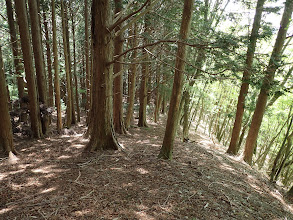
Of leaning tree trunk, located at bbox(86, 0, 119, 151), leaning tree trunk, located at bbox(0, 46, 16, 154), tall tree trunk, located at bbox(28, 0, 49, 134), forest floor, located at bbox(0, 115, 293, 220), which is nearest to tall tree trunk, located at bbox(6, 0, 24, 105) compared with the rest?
tall tree trunk, located at bbox(28, 0, 49, 134)

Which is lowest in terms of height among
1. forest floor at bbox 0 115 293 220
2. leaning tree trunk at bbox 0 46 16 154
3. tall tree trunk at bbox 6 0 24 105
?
forest floor at bbox 0 115 293 220

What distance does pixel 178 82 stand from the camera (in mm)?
5137

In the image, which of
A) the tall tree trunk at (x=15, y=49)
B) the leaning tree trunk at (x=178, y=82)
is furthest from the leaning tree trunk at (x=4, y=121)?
the leaning tree trunk at (x=178, y=82)

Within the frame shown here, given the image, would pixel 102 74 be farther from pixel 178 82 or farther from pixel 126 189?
pixel 126 189

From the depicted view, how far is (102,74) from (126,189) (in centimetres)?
332

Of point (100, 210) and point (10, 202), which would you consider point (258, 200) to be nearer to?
point (100, 210)

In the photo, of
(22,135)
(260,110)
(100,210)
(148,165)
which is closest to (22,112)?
(22,135)

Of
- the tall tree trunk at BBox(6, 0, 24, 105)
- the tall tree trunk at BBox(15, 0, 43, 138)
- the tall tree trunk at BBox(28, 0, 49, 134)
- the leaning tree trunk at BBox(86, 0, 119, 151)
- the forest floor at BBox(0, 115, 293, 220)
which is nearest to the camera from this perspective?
the forest floor at BBox(0, 115, 293, 220)

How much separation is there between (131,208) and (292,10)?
28.6 ft

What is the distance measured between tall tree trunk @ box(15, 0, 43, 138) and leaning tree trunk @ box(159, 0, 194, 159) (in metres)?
5.63

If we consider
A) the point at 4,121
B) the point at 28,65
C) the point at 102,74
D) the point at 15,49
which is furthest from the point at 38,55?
the point at 102,74

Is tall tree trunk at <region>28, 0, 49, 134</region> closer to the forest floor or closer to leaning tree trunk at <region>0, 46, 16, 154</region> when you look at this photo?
the forest floor

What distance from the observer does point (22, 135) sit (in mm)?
8023

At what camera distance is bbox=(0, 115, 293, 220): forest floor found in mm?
3211
